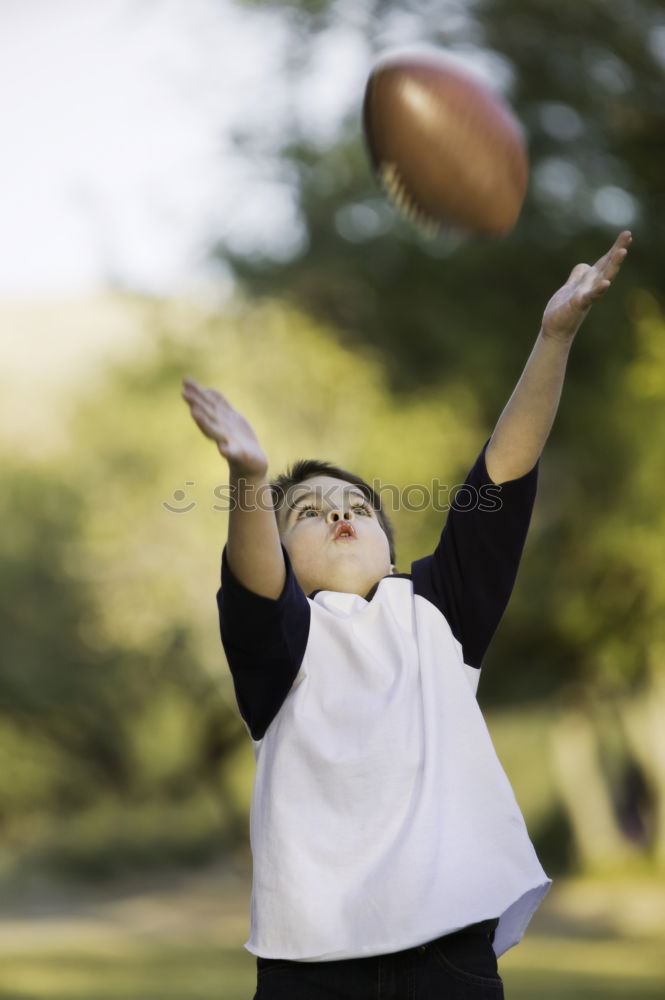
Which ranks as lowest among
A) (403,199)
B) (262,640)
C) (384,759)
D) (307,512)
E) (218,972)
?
(384,759)

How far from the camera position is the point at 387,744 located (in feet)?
7.34

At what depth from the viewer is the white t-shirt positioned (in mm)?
2137

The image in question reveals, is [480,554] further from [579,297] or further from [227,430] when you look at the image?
[227,430]

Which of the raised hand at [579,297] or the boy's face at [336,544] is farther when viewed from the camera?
the boy's face at [336,544]

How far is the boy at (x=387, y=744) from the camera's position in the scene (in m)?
2.13

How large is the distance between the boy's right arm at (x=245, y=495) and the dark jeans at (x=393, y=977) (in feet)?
2.12

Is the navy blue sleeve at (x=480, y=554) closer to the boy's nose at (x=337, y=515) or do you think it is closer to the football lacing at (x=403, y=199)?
the boy's nose at (x=337, y=515)

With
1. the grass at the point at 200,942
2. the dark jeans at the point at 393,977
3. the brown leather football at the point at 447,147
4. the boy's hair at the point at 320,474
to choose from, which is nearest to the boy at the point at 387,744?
the dark jeans at the point at 393,977

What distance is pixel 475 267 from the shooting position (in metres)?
13.6

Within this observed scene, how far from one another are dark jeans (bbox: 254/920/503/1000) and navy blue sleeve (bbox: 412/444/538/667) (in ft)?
1.82

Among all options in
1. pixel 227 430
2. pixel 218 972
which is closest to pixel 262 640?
pixel 227 430

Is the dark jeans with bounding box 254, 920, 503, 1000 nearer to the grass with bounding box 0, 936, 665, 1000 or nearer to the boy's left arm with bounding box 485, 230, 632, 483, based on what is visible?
the boy's left arm with bounding box 485, 230, 632, 483

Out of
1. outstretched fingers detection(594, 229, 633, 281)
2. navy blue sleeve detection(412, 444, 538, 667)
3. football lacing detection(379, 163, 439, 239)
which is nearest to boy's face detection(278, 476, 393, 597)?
navy blue sleeve detection(412, 444, 538, 667)

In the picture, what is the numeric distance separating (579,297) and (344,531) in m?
0.66
